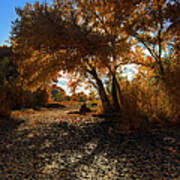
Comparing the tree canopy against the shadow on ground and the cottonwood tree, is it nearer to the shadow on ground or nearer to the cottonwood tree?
the cottonwood tree

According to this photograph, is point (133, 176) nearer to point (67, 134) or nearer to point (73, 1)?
point (67, 134)

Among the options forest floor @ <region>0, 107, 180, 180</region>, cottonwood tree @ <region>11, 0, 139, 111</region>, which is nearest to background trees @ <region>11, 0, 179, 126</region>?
cottonwood tree @ <region>11, 0, 139, 111</region>

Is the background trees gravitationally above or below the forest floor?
above

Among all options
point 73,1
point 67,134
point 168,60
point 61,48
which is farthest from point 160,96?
point 73,1

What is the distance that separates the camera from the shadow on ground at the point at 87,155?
9.14 ft

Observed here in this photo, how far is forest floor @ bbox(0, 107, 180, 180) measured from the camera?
109 inches

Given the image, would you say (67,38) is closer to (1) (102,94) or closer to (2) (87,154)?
(1) (102,94)

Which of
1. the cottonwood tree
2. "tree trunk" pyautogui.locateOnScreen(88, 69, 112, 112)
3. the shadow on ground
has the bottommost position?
the shadow on ground

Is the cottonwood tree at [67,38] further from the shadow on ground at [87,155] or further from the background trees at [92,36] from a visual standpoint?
the shadow on ground at [87,155]

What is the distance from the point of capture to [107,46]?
5664mm

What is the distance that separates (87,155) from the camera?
345cm

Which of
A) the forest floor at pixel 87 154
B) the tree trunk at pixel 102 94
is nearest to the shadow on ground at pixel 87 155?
the forest floor at pixel 87 154

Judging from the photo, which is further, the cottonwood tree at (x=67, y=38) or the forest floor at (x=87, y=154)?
the cottonwood tree at (x=67, y=38)

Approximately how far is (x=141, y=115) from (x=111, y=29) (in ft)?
9.68
